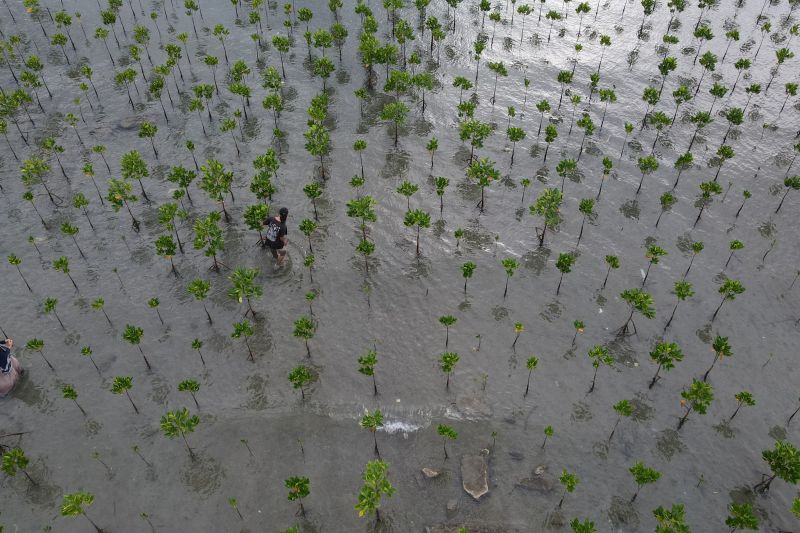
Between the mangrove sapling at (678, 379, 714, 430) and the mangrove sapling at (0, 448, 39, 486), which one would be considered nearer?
the mangrove sapling at (0, 448, 39, 486)

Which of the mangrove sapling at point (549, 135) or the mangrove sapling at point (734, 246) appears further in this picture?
the mangrove sapling at point (549, 135)

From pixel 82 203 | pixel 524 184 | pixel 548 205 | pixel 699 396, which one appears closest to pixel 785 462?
pixel 699 396

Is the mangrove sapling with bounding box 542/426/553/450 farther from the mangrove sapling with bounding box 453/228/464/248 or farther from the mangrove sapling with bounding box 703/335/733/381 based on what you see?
the mangrove sapling with bounding box 453/228/464/248

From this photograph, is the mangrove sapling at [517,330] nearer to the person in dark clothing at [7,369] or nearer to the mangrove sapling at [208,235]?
the mangrove sapling at [208,235]

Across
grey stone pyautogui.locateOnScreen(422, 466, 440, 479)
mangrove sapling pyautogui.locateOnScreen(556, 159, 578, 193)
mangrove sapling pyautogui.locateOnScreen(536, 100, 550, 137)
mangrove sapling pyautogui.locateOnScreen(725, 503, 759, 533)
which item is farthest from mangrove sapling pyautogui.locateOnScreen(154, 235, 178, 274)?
mangrove sapling pyautogui.locateOnScreen(725, 503, 759, 533)

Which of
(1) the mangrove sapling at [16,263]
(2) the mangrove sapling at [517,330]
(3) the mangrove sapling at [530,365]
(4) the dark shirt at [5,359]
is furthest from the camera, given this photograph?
(1) the mangrove sapling at [16,263]

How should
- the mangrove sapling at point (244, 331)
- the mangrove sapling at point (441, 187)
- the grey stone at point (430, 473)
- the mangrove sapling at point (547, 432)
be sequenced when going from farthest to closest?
the mangrove sapling at point (441, 187), the mangrove sapling at point (244, 331), the mangrove sapling at point (547, 432), the grey stone at point (430, 473)

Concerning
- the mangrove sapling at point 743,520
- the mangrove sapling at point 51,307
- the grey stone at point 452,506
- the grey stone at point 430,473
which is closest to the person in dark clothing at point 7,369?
the mangrove sapling at point 51,307
